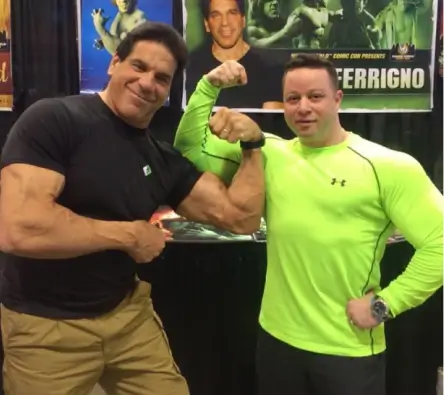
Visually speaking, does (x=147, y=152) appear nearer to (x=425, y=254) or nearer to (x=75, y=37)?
(x=425, y=254)

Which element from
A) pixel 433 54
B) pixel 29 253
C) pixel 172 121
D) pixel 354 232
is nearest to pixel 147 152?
pixel 29 253

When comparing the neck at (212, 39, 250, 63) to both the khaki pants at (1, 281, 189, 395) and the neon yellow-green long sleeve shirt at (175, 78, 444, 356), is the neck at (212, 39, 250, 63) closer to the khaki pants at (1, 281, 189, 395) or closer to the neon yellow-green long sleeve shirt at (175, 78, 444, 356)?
the neon yellow-green long sleeve shirt at (175, 78, 444, 356)

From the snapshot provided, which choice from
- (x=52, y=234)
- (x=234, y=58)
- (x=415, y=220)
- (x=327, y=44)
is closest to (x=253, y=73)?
(x=234, y=58)

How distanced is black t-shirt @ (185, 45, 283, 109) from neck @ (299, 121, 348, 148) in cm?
94

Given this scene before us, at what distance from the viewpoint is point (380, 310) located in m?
1.40

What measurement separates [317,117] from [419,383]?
4.39ft

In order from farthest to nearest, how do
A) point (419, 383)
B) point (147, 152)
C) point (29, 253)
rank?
point (419, 383), point (147, 152), point (29, 253)

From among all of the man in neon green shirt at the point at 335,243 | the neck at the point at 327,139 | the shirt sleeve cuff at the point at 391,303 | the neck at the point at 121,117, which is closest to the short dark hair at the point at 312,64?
the man in neon green shirt at the point at 335,243

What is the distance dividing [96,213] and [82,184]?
0.26 ft

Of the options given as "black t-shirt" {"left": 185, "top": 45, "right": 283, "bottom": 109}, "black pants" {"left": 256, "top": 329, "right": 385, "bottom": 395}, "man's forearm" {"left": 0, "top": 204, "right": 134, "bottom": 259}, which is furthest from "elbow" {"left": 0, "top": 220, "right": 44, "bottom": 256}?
"black t-shirt" {"left": 185, "top": 45, "right": 283, "bottom": 109}

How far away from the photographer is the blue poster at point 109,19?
7.60ft

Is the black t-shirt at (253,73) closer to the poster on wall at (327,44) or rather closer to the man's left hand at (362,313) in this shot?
the poster on wall at (327,44)

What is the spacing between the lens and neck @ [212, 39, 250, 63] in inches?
92.7

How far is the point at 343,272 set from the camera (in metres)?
1.41
